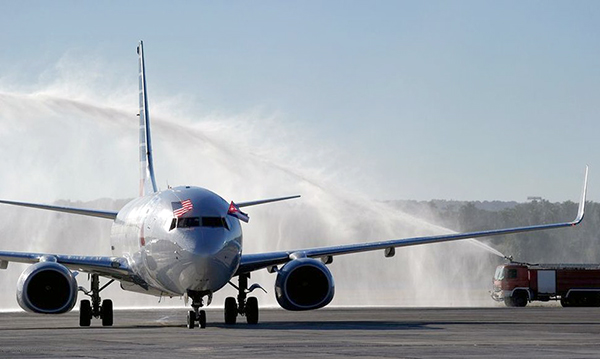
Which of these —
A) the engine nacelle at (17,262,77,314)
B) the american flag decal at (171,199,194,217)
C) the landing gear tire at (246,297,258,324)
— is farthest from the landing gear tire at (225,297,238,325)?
the engine nacelle at (17,262,77,314)

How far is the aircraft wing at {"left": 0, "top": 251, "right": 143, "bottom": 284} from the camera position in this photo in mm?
35750

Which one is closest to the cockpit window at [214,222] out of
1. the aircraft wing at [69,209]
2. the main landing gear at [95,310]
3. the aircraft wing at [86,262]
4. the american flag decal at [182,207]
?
the american flag decal at [182,207]

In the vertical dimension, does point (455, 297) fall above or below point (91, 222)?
below

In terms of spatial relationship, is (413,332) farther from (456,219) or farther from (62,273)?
(456,219)

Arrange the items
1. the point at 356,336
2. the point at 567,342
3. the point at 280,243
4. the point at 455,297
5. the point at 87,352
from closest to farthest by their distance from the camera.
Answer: the point at 87,352
the point at 567,342
the point at 356,336
the point at 280,243
the point at 455,297

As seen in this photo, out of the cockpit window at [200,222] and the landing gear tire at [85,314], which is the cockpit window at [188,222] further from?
the landing gear tire at [85,314]

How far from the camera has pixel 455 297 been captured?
70500 mm

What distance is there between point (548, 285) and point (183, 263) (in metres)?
31.9

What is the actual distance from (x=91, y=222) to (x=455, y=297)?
854 inches

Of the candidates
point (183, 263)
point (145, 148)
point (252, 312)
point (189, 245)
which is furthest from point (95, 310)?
point (145, 148)

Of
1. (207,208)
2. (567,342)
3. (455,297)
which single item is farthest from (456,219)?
(567,342)

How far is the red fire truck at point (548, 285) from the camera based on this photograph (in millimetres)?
59844

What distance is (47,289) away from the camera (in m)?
34.8

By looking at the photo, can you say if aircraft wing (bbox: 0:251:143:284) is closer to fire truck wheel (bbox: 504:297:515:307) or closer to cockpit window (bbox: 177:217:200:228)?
cockpit window (bbox: 177:217:200:228)
